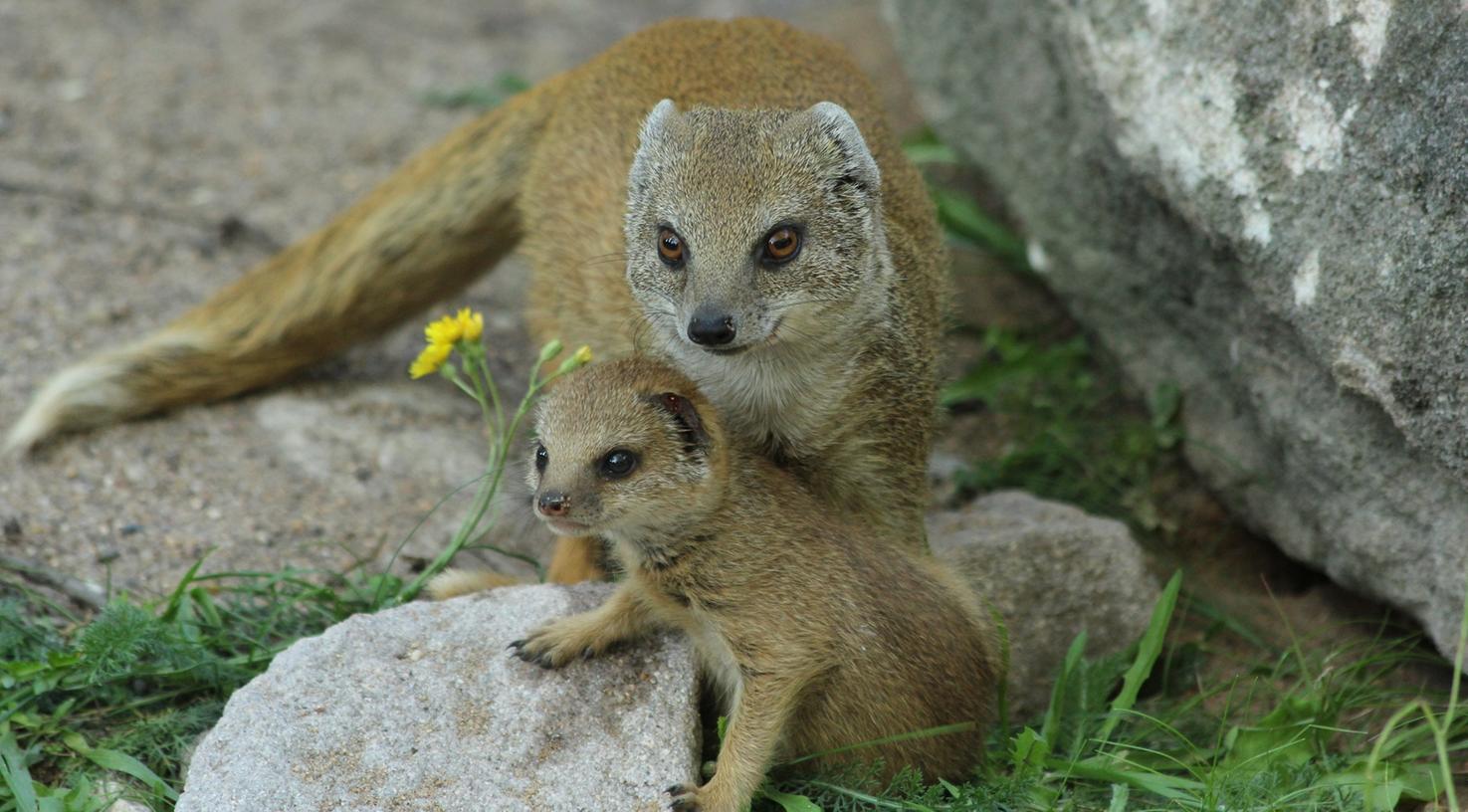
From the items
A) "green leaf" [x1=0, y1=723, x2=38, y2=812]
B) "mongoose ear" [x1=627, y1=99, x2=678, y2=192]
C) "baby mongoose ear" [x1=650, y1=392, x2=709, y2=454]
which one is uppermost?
"mongoose ear" [x1=627, y1=99, x2=678, y2=192]

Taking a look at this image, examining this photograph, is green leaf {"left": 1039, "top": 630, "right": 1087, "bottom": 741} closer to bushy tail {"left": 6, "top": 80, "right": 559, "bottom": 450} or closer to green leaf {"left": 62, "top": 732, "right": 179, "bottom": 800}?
green leaf {"left": 62, "top": 732, "right": 179, "bottom": 800}

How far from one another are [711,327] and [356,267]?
2.06 metres

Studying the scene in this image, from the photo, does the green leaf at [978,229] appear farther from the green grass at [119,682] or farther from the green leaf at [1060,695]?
the green grass at [119,682]

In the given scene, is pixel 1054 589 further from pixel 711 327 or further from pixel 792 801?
pixel 711 327

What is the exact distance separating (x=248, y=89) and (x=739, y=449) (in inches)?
175

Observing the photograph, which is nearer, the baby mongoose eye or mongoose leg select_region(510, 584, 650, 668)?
mongoose leg select_region(510, 584, 650, 668)

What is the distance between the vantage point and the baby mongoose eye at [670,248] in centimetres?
358

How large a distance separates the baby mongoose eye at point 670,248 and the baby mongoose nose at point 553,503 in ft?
2.34

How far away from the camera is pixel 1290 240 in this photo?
12.3 feet

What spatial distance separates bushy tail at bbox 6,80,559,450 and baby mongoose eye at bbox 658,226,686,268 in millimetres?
1401

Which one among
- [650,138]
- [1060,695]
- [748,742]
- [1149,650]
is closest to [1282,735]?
[1149,650]

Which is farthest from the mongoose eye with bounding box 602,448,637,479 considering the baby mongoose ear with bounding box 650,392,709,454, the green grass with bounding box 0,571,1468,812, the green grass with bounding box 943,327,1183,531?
the green grass with bounding box 943,327,1183,531

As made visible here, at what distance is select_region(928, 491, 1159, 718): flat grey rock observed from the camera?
14.0 feet

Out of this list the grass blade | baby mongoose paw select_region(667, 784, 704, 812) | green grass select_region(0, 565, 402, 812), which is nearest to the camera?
baby mongoose paw select_region(667, 784, 704, 812)
